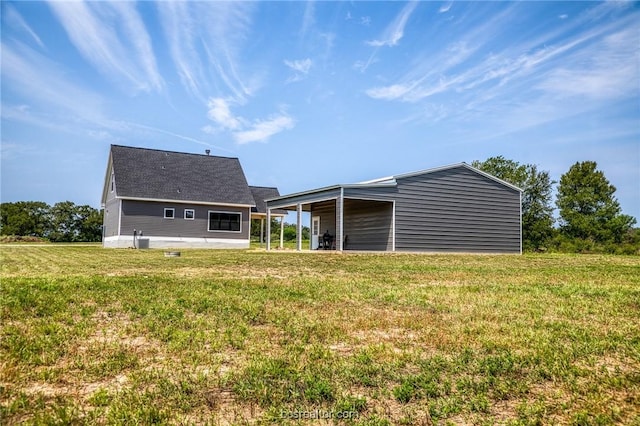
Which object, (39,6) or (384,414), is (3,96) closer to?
(39,6)

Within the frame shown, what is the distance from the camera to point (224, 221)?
2692 centimetres

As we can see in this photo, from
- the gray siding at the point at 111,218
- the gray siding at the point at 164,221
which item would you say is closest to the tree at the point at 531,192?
the gray siding at the point at 164,221

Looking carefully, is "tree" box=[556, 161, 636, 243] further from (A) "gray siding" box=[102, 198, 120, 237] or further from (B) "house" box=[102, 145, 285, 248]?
(A) "gray siding" box=[102, 198, 120, 237]

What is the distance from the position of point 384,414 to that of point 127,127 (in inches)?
1130

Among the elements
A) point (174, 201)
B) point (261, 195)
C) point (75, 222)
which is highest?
point (261, 195)

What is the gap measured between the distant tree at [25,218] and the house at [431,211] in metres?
29.9

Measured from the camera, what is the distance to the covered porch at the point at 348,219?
17.0 meters

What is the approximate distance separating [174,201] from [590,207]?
115 feet

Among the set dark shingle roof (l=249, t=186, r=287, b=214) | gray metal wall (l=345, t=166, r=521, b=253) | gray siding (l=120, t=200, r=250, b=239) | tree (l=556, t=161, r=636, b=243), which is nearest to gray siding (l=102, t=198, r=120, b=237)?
gray siding (l=120, t=200, r=250, b=239)

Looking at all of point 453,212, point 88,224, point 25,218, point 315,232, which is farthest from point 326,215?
point 25,218

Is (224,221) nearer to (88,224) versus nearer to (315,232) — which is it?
(315,232)

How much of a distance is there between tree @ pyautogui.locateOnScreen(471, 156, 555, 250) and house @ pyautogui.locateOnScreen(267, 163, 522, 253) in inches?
782

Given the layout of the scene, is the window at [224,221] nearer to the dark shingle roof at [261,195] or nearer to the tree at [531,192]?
the dark shingle roof at [261,195]

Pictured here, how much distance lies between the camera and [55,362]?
8.87 ft
